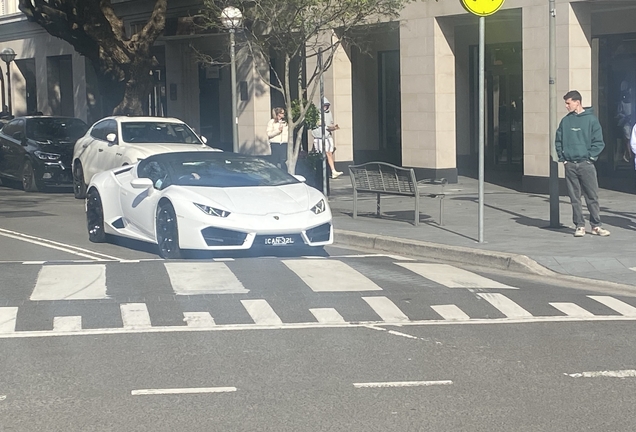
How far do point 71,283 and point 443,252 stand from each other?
471 centimetres

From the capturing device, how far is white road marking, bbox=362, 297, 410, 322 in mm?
9469

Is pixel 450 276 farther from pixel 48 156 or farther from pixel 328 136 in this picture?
pixel 48 156

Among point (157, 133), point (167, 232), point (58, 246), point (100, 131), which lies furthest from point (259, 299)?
point (100, 131)

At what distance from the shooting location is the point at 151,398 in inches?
267

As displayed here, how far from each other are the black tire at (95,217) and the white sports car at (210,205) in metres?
0.02

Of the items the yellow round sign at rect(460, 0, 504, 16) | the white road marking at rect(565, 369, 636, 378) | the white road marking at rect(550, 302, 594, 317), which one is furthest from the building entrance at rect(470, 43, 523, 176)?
the white road marking at rect(565, 369, 636, 378)

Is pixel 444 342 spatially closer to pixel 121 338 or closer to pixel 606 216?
pixel 121 338

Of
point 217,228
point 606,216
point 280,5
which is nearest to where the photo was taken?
point 217,228

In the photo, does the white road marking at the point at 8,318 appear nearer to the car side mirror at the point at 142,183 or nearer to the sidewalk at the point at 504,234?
the car side mirror at the point at 142,183

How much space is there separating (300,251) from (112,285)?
11.4 feet

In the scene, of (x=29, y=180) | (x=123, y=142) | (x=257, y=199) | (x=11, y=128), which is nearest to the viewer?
(x=257, y=199)

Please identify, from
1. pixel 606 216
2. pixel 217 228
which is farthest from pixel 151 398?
pixel 606 216

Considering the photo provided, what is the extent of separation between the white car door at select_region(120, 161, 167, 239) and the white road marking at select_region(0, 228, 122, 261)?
559mm

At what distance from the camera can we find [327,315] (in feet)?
31.3
